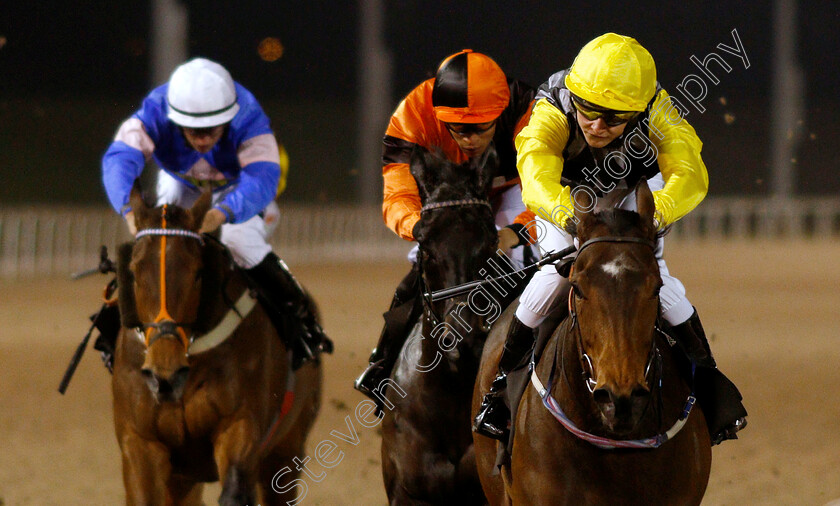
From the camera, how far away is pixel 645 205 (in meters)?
3.11

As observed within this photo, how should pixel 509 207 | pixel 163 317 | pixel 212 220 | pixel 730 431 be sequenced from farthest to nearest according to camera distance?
pixel 509 207
pixel 212 220
pixel 163 317
pixel 730 431

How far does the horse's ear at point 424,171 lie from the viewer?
4.38m

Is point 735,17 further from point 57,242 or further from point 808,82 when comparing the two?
point 57,242

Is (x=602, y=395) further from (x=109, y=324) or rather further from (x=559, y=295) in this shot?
(x=109, y=324)

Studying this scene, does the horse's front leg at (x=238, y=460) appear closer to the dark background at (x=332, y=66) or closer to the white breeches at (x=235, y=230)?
the white breeches at (x=235, y=230)

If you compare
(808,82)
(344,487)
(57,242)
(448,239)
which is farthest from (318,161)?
(448,239)

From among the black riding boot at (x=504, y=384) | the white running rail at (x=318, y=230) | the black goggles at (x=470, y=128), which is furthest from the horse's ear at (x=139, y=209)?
the white running rail at (x=318, y=230)

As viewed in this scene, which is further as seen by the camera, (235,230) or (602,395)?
(235,230)

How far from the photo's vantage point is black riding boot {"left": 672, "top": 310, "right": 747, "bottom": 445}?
361 cm

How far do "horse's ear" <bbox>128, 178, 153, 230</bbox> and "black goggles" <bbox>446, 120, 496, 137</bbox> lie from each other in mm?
1278

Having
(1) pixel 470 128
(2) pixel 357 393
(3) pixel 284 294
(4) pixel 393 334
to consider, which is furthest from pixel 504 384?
(2) pixel 357 393

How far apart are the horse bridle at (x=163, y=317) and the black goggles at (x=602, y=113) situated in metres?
1.75

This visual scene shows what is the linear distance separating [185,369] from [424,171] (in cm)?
121

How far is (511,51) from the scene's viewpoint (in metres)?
28.3
